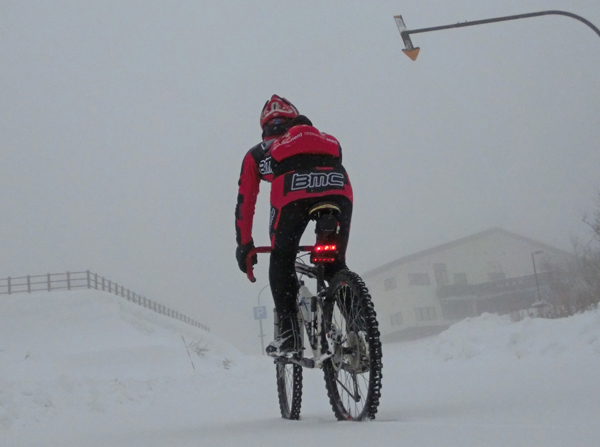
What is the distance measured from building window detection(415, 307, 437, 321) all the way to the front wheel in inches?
1931

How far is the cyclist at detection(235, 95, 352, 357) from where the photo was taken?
151 inches

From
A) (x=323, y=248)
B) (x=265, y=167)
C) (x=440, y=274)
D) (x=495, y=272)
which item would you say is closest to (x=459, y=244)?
(x=495, y=272)

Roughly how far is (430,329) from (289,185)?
1924 inches

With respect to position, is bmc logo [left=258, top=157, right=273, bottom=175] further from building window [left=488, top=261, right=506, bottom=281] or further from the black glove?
building window [left=488, top=261, right=506, bottom=281]

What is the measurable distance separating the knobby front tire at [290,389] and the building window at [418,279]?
5013 cm

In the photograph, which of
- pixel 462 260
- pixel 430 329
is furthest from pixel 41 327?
pixel 462 260

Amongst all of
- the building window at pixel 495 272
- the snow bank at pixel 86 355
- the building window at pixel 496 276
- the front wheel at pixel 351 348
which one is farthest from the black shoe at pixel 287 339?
the building window at pixel 496 276

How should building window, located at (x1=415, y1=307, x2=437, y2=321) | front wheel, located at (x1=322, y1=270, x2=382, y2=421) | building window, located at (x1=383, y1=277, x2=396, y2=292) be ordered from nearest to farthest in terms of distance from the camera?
front wheel, located at (x1=322, y1=270, x2=382, y2=421) < building window, located at (x1=415, y1=307, x2=437, y2=321) < building window, located at (x1=383, y1=277, x2=396, y2=292)

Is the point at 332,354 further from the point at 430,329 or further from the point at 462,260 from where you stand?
the point at 462,260

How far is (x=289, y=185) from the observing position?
152 inches

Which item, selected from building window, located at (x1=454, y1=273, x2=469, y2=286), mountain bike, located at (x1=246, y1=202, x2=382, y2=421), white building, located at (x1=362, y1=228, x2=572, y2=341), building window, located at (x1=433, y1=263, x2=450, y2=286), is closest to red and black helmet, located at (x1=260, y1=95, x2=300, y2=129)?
mountain bike, located at (x1=246, y1=202, x2=382, y2=421)

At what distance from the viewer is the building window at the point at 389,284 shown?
180 feet

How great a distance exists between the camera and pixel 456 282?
5466 centimetres

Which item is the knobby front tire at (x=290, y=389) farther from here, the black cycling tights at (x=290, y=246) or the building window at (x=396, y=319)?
the building window at (x=396, y=319)
